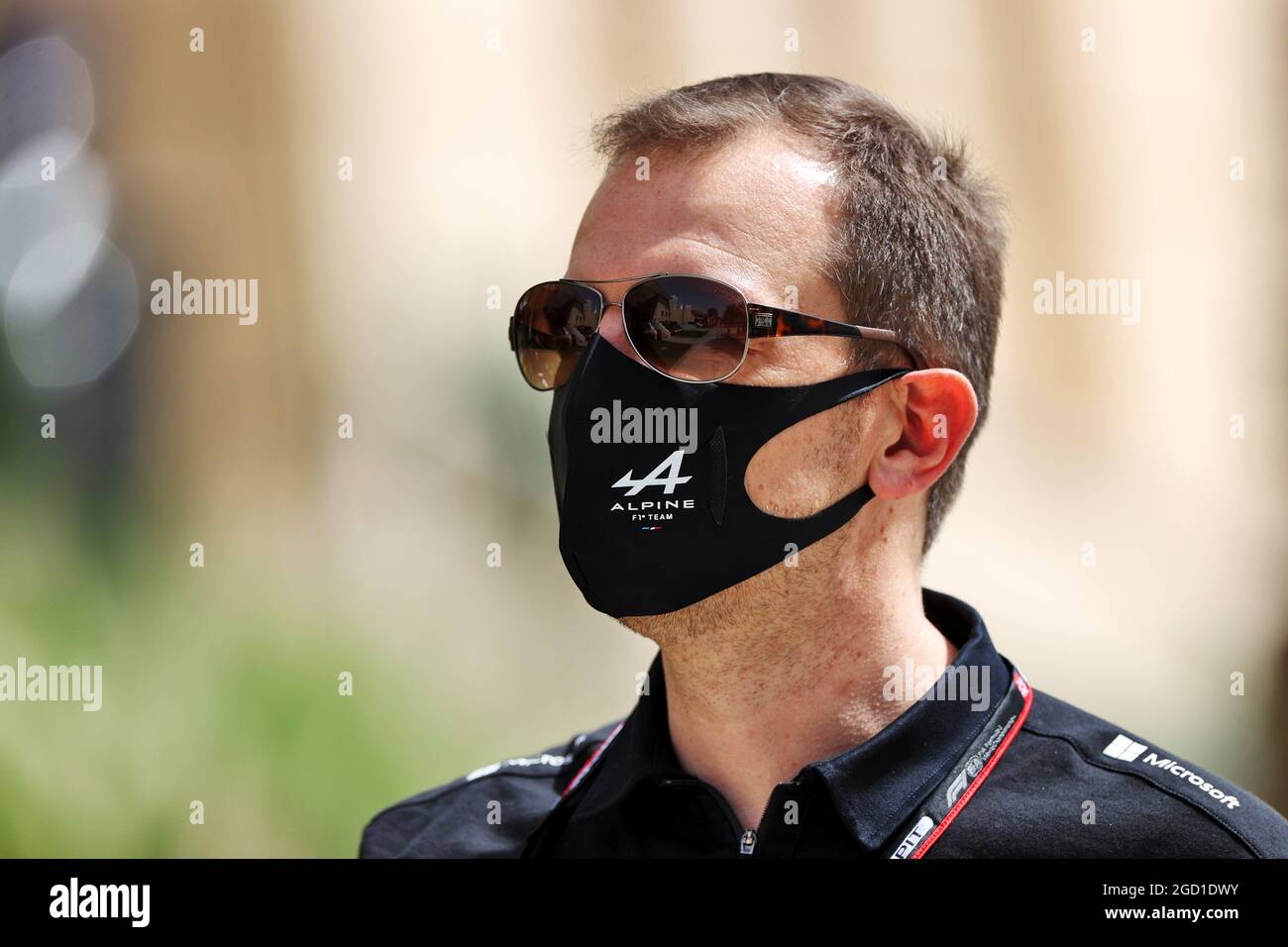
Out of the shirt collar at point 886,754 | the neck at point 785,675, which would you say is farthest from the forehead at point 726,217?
the shirt collar at point 886,754

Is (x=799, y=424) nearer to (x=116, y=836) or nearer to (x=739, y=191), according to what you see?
(x=739, y=191)

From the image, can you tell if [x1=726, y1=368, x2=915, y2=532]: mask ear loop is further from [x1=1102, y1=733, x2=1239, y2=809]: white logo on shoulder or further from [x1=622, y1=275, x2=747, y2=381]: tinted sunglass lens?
[x1=1102, y1=733, x2=1239, y2=809]: white logo on shoulder

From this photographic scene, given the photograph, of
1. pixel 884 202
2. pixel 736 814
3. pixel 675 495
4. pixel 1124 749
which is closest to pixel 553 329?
pixel 675 495

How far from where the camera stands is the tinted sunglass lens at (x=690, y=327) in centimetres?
221

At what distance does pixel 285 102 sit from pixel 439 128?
62 cm

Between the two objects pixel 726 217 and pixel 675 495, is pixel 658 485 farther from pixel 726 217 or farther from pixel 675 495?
pixel 726 217

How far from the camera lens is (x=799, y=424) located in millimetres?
2240

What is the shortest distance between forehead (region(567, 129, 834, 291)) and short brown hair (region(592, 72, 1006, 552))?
41 millimetres

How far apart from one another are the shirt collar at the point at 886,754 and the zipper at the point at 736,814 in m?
0.03

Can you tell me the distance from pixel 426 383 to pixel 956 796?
2876 millimetres

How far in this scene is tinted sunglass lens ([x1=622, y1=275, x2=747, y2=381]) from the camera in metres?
2.21

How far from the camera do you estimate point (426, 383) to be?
4.44 meters
